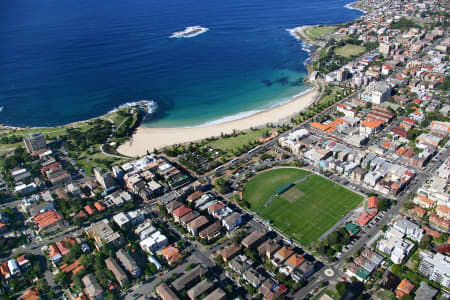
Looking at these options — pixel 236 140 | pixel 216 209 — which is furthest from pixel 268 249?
pixel 236 140

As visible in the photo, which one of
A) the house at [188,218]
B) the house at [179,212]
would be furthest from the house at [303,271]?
the house at [179,212]

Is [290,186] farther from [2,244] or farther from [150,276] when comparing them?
[2,244]

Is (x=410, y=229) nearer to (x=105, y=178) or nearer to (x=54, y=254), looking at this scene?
(x=105, y=178)

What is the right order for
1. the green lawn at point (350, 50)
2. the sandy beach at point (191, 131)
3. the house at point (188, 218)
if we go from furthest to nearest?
the green lawn at point (350, 50)
the sandy beach at point (191, 131)
the house at point (188, 218)

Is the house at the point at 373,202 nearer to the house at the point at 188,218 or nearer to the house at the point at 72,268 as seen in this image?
the house at the point at 188,218

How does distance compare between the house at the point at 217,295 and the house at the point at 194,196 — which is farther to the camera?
the house at the point at 194,196

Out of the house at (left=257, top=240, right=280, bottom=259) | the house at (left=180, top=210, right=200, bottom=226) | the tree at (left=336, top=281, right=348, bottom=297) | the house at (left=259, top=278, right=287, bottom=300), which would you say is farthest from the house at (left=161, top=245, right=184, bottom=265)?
the tree at (left=336, top=281, right=348, bottom=297)

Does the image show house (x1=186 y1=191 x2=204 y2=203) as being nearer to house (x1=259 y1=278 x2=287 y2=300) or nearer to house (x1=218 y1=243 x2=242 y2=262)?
house (x1=218 y1=243 x2=242 y2=262)
